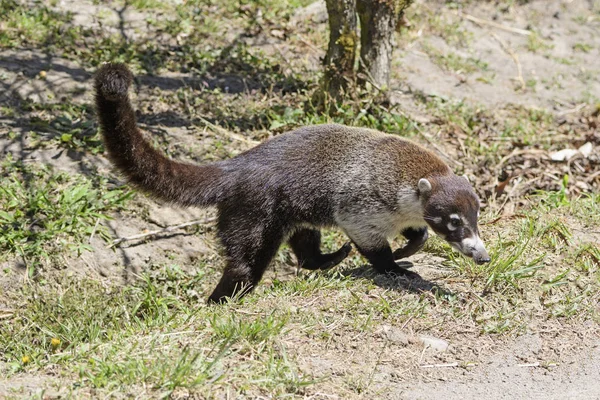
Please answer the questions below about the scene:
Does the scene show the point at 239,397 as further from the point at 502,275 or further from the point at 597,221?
the point at 597,221

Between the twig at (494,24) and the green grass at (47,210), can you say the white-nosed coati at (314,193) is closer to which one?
the green grass at (47,210)

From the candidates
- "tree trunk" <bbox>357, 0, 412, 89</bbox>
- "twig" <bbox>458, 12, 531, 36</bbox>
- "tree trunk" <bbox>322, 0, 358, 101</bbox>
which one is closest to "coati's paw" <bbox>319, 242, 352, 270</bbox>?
"tree trunk" <bbox>322, 0, 358, 101</bbox>

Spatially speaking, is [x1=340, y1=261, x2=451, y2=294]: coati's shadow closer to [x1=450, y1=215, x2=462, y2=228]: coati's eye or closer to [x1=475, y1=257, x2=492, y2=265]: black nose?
[x1=475, y1=257, x2=492, y2=265]: black nose

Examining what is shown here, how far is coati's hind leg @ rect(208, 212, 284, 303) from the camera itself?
520 cm

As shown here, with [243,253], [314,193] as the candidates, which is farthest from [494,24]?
[243,253]

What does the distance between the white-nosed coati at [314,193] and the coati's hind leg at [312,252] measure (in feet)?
0.91

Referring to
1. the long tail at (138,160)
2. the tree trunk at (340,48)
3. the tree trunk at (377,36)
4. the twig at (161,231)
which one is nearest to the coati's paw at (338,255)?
the twig at (161,231)

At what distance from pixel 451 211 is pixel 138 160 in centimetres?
237

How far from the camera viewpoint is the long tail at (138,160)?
4.59m

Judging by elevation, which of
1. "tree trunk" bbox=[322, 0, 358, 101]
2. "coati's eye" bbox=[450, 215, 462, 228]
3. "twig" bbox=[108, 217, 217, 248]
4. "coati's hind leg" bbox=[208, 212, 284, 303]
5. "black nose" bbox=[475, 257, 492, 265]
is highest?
"tree trunk" bbox=[322, 0, 358, 101]

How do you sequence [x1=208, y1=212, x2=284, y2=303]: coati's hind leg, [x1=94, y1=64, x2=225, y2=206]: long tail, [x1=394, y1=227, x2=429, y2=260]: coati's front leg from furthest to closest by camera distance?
[x1=394, y1=227, x2=429, y2=260]: coati's front leg → [x1=208, y1=212, x2=284, y2=303]: coati's hind leg → [x1=94, y1=64, x2=225, y2=206]: long tail

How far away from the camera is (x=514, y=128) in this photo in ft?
26.9

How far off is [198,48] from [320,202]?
4094 mm

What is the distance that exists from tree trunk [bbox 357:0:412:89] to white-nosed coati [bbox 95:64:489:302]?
2059 millimetres
